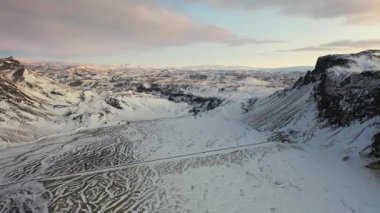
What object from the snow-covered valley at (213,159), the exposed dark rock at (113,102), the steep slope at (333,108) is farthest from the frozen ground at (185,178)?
the exposed dark rock at (113,102)

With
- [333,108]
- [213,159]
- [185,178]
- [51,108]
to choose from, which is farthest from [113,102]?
[185,178]

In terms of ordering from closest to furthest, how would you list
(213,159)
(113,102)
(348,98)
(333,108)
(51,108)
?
1. (213,159)
2. (348,98)
3. (333,108)
4. (51,108)
5. (113,102)

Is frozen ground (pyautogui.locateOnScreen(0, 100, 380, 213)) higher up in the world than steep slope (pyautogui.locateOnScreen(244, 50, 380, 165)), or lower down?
lower down

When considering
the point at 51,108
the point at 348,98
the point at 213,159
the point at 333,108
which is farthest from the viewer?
the point at 51,108

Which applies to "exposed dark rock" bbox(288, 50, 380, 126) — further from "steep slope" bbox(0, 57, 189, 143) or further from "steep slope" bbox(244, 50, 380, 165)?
"steep slope" bbox(0, 57, 189, 143)

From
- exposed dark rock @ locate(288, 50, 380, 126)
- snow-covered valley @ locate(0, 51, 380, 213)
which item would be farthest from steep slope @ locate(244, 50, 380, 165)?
snow-covered valley @ locate(0, 51, 380, 213)

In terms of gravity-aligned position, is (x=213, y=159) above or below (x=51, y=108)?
above

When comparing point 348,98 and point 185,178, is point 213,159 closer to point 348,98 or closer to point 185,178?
point 185,178
